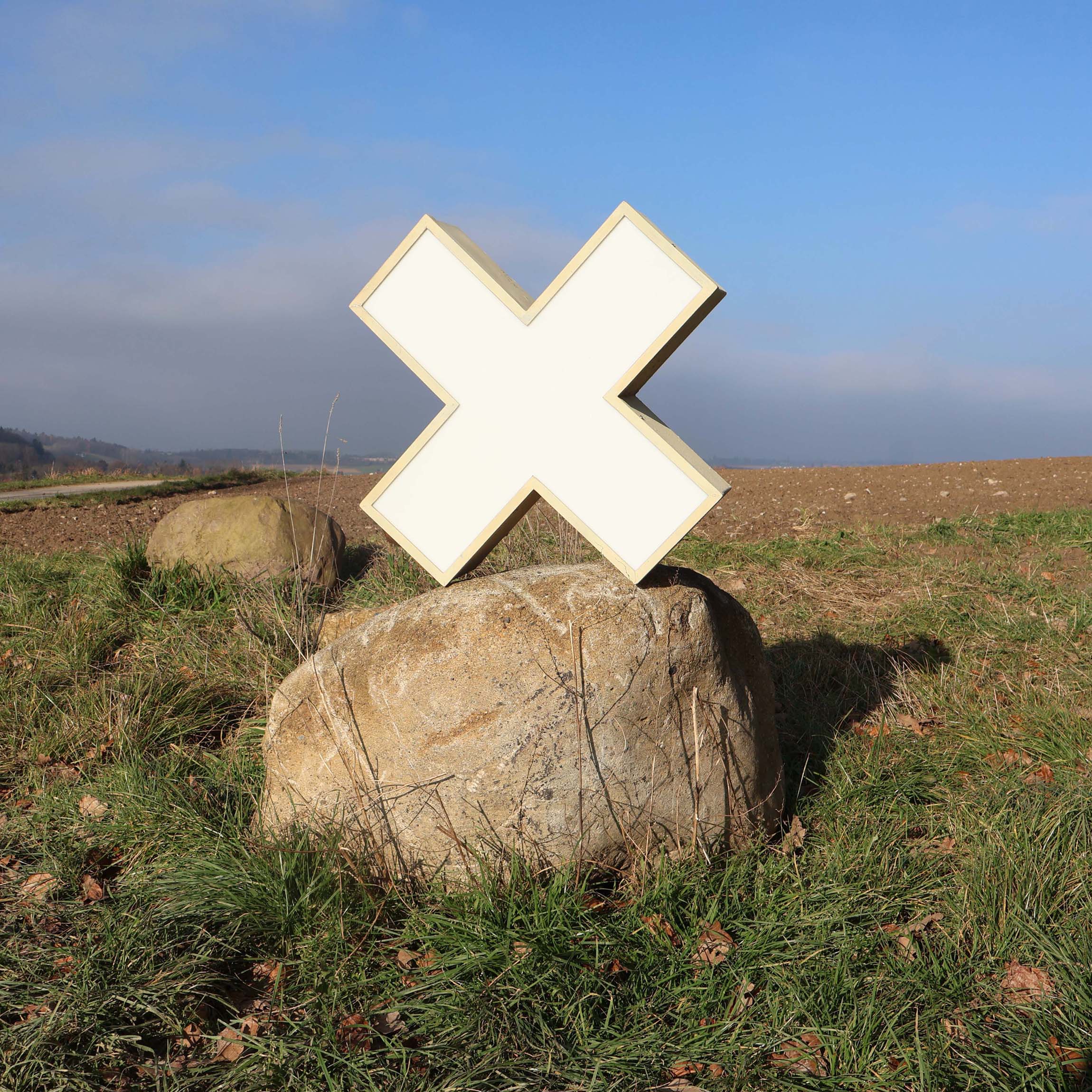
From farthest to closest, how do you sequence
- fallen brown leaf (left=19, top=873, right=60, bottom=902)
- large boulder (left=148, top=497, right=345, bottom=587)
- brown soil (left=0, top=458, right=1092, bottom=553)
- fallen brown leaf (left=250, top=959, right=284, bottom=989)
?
brown soil (left=0, top=458, right=1092, bottom=553), large boulder (left=148, top=497, right=345, bottom=587), fallen brown leaf (left=19, top=873, right=60, bottom=902), fallen brown leaf (left=250, top=959, right=284, bottom=989)

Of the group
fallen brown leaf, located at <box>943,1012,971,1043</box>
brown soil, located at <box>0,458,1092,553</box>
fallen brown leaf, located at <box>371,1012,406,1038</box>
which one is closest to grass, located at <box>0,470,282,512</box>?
brown soil, located at <box>0,458,1092,553</box>

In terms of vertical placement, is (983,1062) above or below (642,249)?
below

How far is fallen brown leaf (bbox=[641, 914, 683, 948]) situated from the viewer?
2492 mm

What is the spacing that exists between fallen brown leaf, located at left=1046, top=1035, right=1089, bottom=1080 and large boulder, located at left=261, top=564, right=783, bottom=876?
104 centimetres

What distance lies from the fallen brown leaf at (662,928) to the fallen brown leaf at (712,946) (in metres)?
0.07

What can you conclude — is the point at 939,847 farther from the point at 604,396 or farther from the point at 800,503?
the point at 800,503

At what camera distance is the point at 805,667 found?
452 cm

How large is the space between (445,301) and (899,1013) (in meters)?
2.54

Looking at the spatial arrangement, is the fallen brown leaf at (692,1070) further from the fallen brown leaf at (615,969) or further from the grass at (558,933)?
the fallen brown leaf at (615,969)

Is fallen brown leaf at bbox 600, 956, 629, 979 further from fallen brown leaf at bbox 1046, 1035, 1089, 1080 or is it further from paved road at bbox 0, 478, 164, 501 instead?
paved road at bbox 0, 478, 164, 501

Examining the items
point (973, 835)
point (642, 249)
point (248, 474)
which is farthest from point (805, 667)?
point (248, 474)

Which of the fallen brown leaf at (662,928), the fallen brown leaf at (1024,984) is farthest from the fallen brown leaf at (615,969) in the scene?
the fallen brown leaf at (1024,984)

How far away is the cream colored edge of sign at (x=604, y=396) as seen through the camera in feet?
8.77

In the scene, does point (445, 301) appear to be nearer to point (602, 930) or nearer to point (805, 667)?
point (602, 930)
